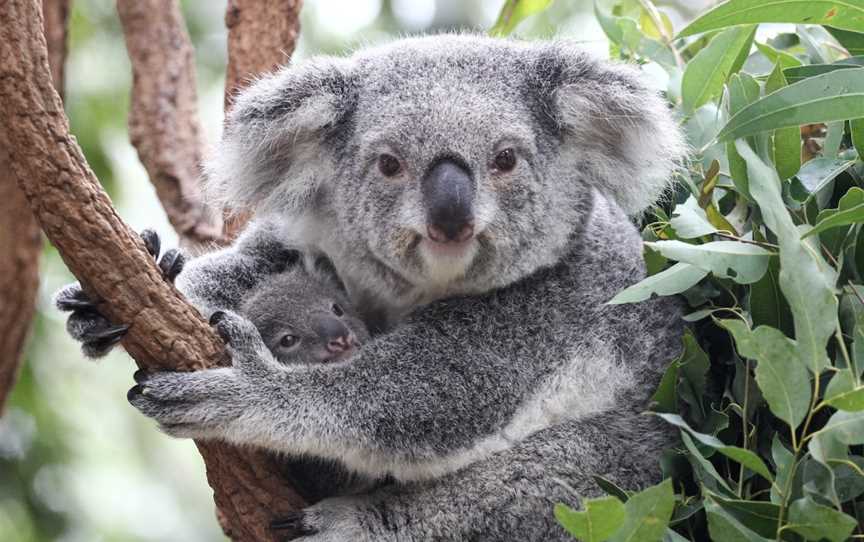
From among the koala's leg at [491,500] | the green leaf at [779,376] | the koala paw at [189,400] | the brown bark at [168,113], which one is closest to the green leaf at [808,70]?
the green leaf at [779,376]

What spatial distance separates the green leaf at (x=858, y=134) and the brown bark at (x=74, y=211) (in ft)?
6.30

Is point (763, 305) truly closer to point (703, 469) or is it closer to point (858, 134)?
point (703, 469)

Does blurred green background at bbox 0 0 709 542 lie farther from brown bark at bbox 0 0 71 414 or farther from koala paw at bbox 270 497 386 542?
koala paw at bbox 270 497 386 542

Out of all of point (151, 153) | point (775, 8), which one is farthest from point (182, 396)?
point (151, 153)

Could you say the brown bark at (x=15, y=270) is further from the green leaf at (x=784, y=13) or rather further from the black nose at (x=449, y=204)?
the green leaf at (x=784, y=13)

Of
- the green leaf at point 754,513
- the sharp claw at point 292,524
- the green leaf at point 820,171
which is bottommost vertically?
the sharp claw at point 292,524

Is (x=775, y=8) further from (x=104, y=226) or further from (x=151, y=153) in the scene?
(x=151, y=153)

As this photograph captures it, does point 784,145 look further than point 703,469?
Yes

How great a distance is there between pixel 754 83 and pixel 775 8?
0.77ft

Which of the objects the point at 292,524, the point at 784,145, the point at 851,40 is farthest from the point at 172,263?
the point at 851,40

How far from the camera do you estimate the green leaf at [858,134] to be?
2.88m

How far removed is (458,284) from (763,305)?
3.01 feet

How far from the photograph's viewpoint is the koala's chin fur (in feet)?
9.55

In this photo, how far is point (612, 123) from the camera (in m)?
3.32
